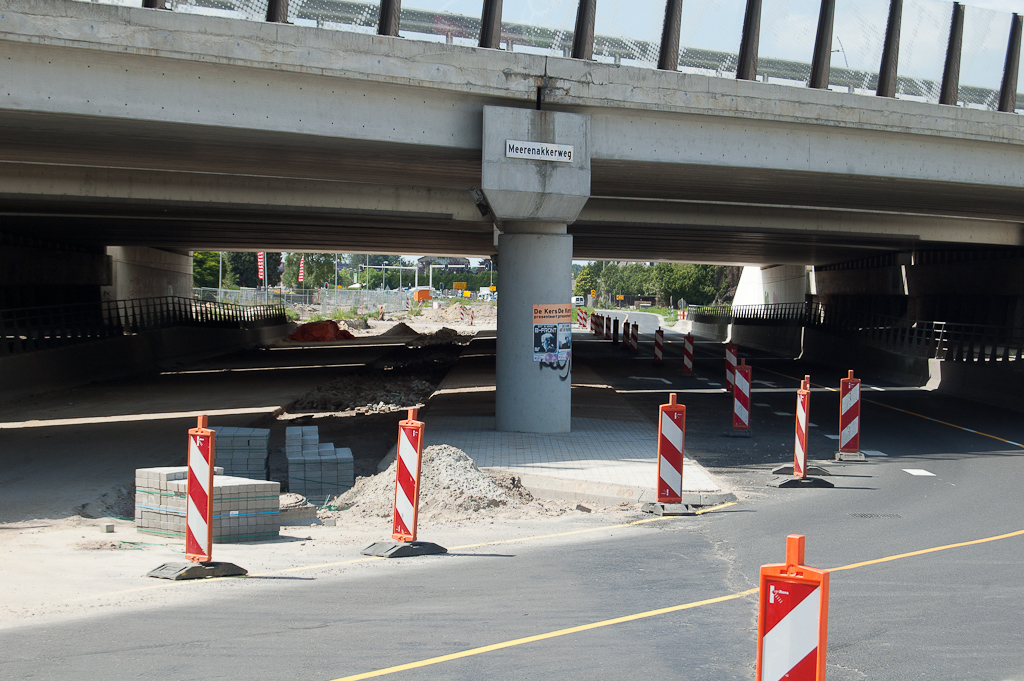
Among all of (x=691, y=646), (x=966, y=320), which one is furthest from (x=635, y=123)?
(x=966, y=320)

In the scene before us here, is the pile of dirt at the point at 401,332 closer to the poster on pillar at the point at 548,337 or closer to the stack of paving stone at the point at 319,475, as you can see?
the poster on pillar at the point at 548,337

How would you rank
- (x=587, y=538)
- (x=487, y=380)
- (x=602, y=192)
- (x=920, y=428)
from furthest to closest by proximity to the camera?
(x=487, y=380), (x=602, y=192), (x=920, y=428), (x=587, y=538)

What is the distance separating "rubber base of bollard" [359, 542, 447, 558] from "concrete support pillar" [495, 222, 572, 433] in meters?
6.96

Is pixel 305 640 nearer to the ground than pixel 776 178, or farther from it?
nearer to the ground

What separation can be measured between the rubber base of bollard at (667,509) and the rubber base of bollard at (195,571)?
4535 mm

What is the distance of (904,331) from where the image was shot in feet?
116

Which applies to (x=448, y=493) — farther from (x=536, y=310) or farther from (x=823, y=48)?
(x=823, y=48)

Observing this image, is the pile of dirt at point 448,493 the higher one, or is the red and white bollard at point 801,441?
the red and white bollard at point 801,441

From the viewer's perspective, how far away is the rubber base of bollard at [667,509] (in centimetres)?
990

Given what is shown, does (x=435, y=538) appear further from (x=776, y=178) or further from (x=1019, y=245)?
(x=1019, y=245)

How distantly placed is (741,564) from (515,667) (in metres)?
3.04

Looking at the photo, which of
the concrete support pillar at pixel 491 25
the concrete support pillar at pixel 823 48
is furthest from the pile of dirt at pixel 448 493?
the concrete support pillar at pixel 823 48

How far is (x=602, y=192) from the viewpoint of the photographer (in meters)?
19.4

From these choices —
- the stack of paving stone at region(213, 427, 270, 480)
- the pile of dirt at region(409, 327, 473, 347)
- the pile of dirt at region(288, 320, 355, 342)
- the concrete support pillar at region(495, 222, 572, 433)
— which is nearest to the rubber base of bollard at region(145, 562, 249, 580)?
Result: the stack of paving stone at region(213, 427, 270, 480)
